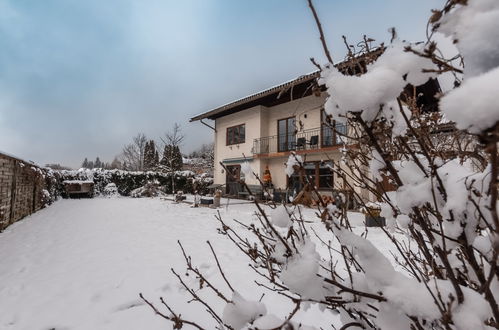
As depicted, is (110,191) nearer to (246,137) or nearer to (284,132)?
(246,137)

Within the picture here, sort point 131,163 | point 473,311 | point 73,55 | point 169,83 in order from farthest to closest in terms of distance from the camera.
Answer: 1. point 131,163
2. point 169,83
3. point 73,55
4. point 473,311

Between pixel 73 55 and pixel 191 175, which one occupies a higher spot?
pixel 73 55

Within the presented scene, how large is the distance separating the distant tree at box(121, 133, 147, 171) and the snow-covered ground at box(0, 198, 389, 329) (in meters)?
33.5

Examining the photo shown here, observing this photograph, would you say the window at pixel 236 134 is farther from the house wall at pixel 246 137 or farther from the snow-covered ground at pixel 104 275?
the snow-covered ground at pixel 104 275

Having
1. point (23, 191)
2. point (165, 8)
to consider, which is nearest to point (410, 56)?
point (23, 191)

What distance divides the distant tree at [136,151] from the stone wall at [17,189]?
2961cm

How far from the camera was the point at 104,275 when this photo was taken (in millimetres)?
3352

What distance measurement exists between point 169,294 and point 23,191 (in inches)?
302

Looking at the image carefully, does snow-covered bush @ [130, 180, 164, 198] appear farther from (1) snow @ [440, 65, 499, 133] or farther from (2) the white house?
(1) snow @ [440, 65, 499, 133]

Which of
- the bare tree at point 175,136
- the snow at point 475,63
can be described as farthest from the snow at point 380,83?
the bare tree at point 175,136

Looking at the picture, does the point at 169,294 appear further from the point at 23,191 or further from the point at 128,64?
the point at 128,64

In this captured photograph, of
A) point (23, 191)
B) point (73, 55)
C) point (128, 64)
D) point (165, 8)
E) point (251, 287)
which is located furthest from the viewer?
point (128, 64)

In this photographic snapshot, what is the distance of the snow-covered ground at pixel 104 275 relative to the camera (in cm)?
244

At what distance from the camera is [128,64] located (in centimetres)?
3144
